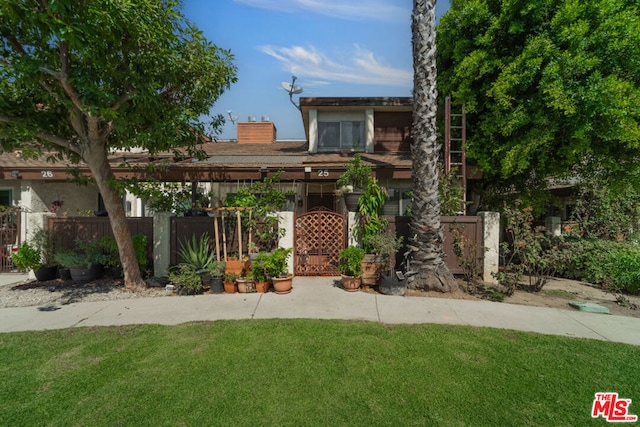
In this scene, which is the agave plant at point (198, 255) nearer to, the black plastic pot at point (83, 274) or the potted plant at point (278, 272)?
the potted plant at point (278, 272)

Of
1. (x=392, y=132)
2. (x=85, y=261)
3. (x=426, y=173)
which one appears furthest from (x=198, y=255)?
(x=392, y=132)

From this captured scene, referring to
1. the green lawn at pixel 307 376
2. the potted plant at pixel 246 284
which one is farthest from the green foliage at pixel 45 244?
the potted plant at pixel 246 284

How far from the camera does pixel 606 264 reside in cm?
723

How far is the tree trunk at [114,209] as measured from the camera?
20.5 feet

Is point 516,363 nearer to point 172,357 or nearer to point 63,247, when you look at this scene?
point 172,357

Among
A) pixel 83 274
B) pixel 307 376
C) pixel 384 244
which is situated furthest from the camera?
pixel 83 274

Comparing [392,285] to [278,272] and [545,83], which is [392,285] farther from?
[545,83]

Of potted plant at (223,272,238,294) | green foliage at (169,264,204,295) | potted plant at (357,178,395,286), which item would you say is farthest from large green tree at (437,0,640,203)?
green foliage at (169,264,204,295)

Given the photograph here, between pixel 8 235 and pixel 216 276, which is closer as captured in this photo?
pixel 216 276

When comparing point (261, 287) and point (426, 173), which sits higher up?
point (426, 173)

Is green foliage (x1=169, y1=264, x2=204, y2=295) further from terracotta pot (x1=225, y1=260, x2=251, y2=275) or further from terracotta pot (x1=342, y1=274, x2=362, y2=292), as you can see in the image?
terracotta pot (x1=342, y1=274, x2=362, y2=292)

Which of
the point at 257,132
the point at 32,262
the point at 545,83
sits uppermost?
the point at 257,132

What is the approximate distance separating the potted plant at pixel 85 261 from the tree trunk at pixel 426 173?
742cm

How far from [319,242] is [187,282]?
3173mm
